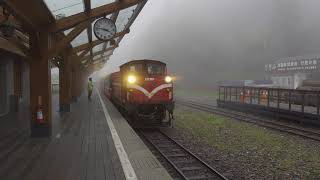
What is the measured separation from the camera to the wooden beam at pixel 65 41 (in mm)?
10964

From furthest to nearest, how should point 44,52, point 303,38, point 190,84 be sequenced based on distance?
point 190,84
point 303,38
point 44,52

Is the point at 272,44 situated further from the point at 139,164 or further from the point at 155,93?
the point at 139,164

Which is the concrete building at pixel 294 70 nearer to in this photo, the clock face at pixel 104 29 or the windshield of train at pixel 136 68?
the windshield of train at pixel 136 68

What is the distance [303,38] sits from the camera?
54.0 metres

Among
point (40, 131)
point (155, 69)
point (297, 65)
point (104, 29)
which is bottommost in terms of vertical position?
point (40, 131)

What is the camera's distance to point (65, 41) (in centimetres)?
1152

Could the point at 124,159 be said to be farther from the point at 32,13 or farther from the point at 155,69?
the point at 155,69

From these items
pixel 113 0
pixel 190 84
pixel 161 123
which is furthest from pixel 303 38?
pixel 113 0

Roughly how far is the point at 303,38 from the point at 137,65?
42.8 m

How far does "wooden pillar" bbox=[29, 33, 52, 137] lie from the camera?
35.2 ft

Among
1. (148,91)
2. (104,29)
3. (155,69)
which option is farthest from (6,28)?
(155,69)

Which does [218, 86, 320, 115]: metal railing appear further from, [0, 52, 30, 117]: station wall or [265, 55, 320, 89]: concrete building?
[265, 55, 320, 89]: concrete building

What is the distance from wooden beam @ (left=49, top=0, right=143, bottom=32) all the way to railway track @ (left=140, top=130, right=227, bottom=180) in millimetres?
4365

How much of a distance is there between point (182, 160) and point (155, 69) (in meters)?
6.72
